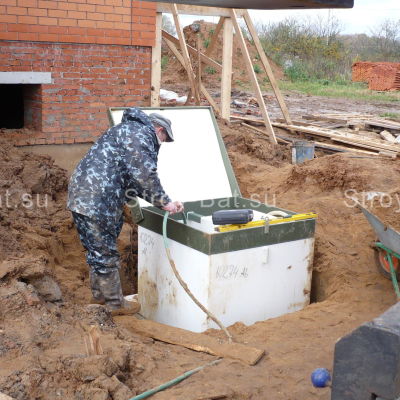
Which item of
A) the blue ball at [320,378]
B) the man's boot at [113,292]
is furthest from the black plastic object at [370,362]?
the man's boot at [113,292]

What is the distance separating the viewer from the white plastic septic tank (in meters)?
4.92

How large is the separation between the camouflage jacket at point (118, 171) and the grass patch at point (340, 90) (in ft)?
61.2

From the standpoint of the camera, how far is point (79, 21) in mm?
7832

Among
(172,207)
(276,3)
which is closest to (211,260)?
(172,207)

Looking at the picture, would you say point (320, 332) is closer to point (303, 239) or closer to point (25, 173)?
point (303, 239)

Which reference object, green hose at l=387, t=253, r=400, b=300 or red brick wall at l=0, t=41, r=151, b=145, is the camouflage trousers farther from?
red brick wall at l=0, t=41, r=151, b=145

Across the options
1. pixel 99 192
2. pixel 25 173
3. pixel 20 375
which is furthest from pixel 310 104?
pixel 20 375

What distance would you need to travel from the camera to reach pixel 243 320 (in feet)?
17.0

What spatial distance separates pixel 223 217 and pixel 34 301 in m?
1.78

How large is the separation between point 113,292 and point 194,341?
120 centimetres

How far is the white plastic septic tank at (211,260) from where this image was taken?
4.92 meters

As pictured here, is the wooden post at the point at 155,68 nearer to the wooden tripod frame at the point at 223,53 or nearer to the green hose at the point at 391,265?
the wooden tripod frame at the point at 223,53

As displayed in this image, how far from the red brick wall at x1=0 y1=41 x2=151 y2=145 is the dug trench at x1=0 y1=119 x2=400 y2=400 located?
68 cm

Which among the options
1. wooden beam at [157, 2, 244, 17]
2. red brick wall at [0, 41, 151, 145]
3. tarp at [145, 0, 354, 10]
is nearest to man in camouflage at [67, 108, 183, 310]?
tarp at [145, 0, 354, 10]
